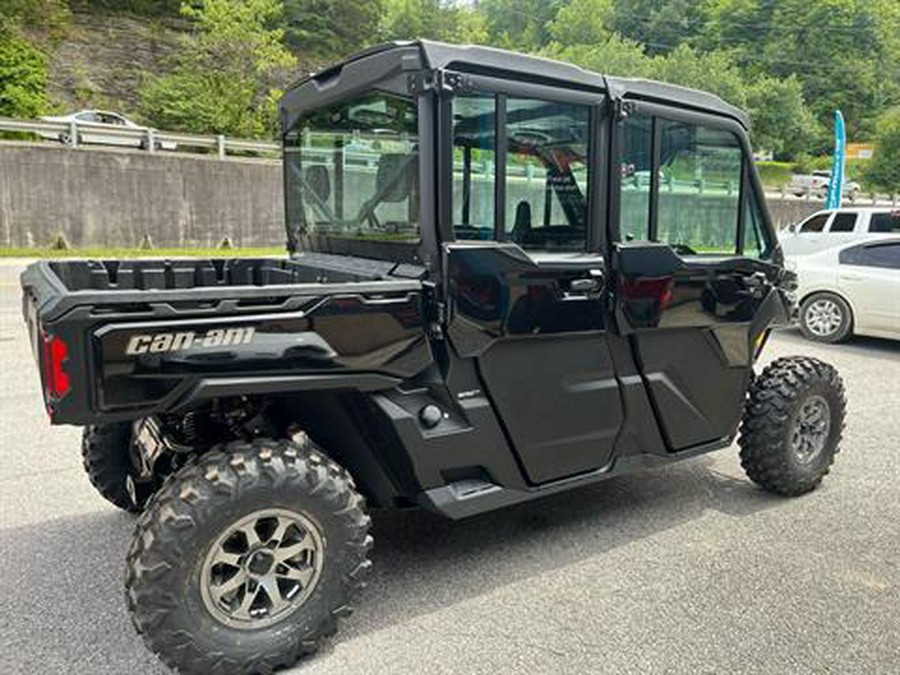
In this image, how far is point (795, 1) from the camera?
224ft

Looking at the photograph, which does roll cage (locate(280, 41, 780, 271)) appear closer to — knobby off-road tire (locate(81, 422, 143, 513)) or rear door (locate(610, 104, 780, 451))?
rear door (locate(610, 104, 780, 451))

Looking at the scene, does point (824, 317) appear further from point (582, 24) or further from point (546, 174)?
point (582, 24)

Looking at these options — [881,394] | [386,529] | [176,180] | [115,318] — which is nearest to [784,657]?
[386,529]

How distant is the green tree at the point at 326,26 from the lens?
44.1 m

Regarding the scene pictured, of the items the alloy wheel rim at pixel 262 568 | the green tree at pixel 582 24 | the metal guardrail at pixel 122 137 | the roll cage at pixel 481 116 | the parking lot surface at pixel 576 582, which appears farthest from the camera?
the green tree at pixel 582 24

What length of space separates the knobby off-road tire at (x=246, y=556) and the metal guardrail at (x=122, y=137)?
1775 centimetres

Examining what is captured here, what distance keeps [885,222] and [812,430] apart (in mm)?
11069

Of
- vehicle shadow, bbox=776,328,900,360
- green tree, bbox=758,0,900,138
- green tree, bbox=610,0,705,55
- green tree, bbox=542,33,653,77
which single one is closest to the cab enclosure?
vehicle shadow, bbox=776,328,900,360

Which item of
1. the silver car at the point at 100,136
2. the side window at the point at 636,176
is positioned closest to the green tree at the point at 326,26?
the silver car at the point at 100,136

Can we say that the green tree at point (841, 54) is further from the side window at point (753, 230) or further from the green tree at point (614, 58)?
the side window at point (753, 230)

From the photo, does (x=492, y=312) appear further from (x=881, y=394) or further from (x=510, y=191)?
(x=881, y=394)

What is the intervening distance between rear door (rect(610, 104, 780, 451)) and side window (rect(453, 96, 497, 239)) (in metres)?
0.67

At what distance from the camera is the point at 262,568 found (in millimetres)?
2600

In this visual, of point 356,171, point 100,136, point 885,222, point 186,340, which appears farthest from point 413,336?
point 100,136
